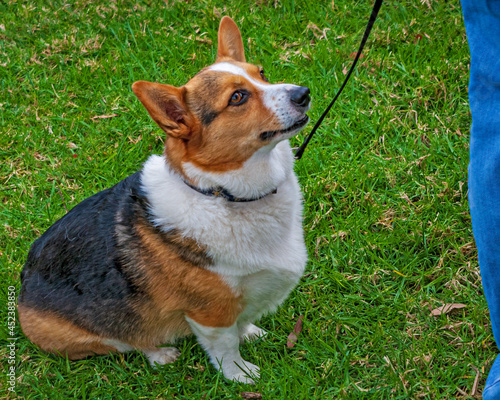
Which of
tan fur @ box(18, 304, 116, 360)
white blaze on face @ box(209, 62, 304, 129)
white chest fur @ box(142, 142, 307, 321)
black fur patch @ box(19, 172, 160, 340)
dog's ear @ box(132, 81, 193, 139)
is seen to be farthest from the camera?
tan fur @ box(18, 304, 116, 360)

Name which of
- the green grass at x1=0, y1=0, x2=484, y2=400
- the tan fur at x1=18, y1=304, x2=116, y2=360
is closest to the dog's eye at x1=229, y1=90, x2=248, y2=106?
the green grass at x1=0, y1=0, x2=484, y2=400

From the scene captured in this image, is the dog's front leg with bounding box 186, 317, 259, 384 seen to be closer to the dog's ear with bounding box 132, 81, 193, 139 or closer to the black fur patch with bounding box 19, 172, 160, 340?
the black fur patch with bounding box 19, 172, 160, 340

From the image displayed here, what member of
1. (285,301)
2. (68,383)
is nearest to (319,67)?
(285,301)

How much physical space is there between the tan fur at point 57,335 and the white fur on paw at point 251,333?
2.67 ft

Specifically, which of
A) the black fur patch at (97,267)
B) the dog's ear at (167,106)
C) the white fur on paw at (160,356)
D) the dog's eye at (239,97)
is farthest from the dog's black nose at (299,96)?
the white fur on paw at (160,356)

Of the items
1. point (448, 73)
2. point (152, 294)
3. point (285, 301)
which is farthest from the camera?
point (448, 73)

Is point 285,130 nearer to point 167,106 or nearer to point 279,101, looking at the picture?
point 279,101

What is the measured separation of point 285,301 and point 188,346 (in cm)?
70

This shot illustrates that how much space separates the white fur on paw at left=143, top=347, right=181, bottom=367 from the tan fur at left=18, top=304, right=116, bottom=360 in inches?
9.0

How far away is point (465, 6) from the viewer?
82.7 inches

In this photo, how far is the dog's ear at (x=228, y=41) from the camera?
319 cm

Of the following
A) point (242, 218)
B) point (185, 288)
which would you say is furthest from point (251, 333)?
point (242, 218)

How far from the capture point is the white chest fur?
2982 millimetres

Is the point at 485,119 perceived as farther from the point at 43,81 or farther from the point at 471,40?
the point at 43,81
